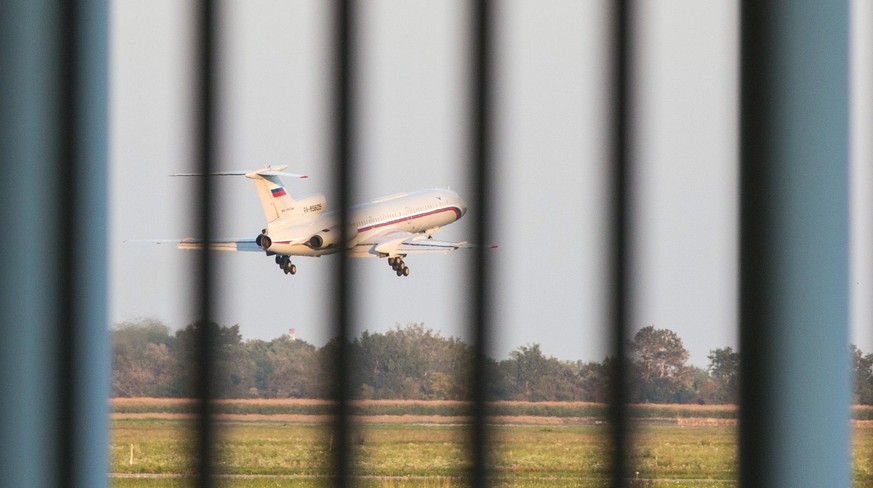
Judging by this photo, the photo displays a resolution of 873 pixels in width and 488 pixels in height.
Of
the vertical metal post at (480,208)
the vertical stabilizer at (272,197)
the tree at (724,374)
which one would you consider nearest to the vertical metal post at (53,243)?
the vertical stabilizer at (272,197)

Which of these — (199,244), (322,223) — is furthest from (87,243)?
(322,223)

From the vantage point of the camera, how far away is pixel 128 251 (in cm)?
195

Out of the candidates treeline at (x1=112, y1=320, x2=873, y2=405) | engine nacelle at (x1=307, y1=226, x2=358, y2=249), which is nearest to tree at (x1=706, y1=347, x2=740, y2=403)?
treeline at (x1=112, y1=320, x2=873, y2=405)

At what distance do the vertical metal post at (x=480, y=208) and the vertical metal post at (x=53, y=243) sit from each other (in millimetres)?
654

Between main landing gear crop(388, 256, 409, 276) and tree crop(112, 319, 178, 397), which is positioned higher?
main landing gear crop(388, 256, 409, 276)

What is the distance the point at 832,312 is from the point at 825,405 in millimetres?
144

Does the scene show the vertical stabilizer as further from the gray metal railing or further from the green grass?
the green grass

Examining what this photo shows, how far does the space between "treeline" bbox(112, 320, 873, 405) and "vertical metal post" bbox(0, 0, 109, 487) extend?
78 mm

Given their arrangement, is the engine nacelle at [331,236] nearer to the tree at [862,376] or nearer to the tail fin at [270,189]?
the tail fin at [270,189]

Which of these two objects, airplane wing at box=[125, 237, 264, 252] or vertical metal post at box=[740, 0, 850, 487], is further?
airplane wing at box=[125, 237, 264, 252]

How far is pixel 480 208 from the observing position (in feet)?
6.06

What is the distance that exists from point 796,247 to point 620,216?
294 millimetres

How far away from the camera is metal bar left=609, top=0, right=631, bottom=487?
1.83 metres

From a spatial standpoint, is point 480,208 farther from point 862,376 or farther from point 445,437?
point 862,376
